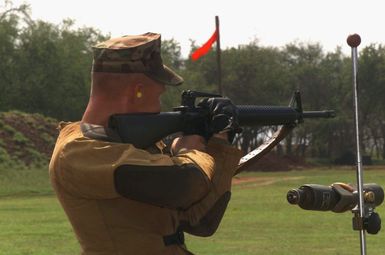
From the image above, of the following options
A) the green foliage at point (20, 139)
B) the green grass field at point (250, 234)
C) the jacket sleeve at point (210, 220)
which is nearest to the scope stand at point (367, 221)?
the jacket sleeve at point (210, 220)

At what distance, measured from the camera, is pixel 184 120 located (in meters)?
2.95

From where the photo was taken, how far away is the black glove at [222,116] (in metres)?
2.85

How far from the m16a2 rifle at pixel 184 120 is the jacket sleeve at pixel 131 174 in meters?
0.11

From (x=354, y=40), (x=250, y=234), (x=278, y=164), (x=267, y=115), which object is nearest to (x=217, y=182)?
(x=267, y=115)

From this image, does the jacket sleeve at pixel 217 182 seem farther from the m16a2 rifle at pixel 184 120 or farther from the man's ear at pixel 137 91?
the man's ear at pixel 137 91

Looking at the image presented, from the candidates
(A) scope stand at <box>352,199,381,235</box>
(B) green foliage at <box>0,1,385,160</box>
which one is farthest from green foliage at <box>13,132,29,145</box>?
(A) scope stand at <box>352,199,381,235</box>

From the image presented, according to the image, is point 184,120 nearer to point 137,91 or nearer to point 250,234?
point 137,91

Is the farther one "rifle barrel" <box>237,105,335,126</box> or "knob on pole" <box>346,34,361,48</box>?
"knob on pole" <box>346,34,361,48</box>

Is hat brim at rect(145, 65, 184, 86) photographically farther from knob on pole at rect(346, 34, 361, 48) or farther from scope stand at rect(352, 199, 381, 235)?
scope stand at rect(352, 199, 381, 235)

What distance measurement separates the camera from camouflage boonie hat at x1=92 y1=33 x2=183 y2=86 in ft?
9.11

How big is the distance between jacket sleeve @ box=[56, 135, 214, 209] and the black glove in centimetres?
20

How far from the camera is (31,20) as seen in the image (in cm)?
6744

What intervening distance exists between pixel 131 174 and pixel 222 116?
0.45 m

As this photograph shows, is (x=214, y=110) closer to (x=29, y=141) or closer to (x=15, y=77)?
(x=29, y=141)
